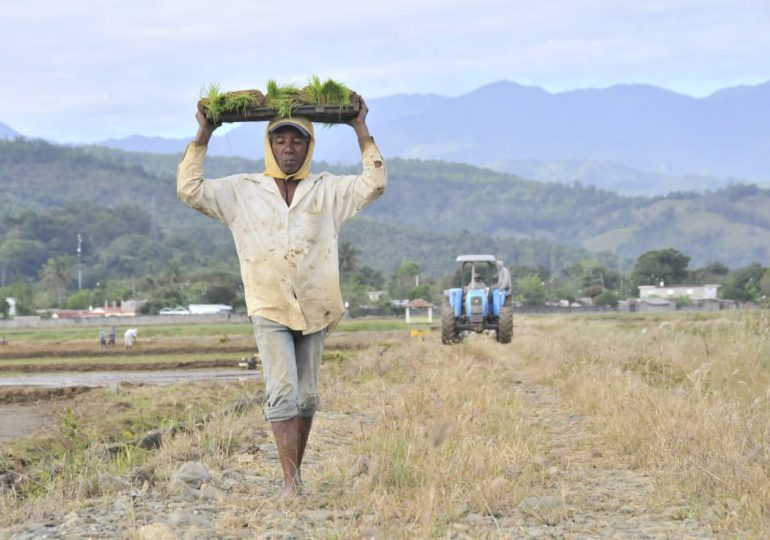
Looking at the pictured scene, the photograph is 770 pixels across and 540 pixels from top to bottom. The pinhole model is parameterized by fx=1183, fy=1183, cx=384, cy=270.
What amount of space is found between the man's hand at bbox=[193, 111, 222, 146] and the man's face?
→ 403 mm

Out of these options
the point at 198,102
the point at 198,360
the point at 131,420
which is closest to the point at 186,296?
the point at 198,360

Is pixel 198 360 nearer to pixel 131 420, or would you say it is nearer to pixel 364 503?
pixel 131 420

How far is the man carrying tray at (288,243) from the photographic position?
6.99 metres

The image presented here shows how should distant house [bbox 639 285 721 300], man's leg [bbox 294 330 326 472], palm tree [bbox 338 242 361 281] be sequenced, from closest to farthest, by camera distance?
man's leg [bbox 294 330 326 472]
palm tree [bbox 338 242 361 281]
distant house [bbox 639 285 721 300]

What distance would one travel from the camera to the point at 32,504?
663cm

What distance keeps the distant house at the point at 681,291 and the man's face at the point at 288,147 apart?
12412 cm

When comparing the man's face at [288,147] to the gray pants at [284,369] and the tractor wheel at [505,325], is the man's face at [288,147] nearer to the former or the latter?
the gray pants at [284,369]

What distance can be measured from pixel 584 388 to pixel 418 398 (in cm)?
255

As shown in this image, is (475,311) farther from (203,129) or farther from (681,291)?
(681,291)

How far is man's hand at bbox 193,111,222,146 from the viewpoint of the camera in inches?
285

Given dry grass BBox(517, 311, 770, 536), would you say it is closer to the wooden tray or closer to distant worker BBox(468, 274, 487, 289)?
the wooden tray

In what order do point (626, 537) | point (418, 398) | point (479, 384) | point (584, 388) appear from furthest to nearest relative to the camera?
point (479, 384), point (584, 388), point (418, 398), point (626, 537)

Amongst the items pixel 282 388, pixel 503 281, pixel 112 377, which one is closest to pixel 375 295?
pixel 503 281

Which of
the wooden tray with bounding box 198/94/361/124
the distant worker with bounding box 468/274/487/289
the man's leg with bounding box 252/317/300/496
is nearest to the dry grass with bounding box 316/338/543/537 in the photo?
the man's leg with bounding box 252/317/300/496
